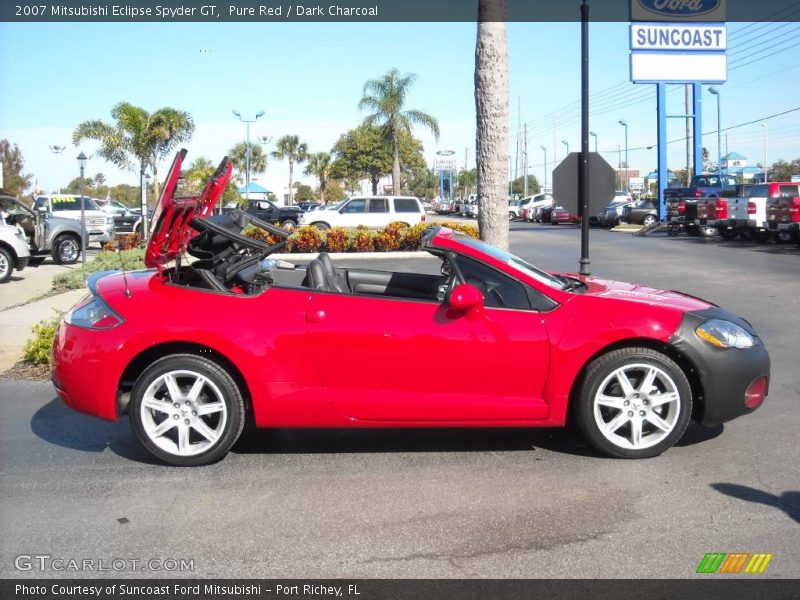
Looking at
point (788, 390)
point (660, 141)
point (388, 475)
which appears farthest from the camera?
point (660, 141)

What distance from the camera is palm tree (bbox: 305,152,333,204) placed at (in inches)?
3270

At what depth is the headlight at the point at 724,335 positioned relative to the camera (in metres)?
5.36

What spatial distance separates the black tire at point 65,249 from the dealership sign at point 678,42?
25393mm

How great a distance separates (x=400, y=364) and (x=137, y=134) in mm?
28993

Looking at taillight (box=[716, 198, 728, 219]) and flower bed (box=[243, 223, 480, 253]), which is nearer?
flower bed (box=[243, 223, 480, 253])

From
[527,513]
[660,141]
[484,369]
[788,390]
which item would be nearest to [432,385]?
[484,369]

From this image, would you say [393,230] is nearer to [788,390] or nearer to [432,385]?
[788,390]

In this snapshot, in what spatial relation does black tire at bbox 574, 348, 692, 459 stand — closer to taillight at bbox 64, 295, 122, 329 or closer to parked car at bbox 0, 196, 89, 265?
taillight at bbox 64, 295, 122, 329

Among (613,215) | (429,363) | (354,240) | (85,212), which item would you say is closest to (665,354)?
(429,363)

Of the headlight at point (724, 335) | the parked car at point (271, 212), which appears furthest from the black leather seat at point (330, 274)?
the parked car at point (271, 212)

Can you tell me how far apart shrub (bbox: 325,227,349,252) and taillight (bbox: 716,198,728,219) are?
43.8 feet

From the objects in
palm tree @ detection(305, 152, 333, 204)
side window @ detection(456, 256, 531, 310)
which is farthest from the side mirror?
palm tree @ detection(305, 152, 333, 204)

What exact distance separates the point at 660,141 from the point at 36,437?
37.2 metres

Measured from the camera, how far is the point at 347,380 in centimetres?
528
